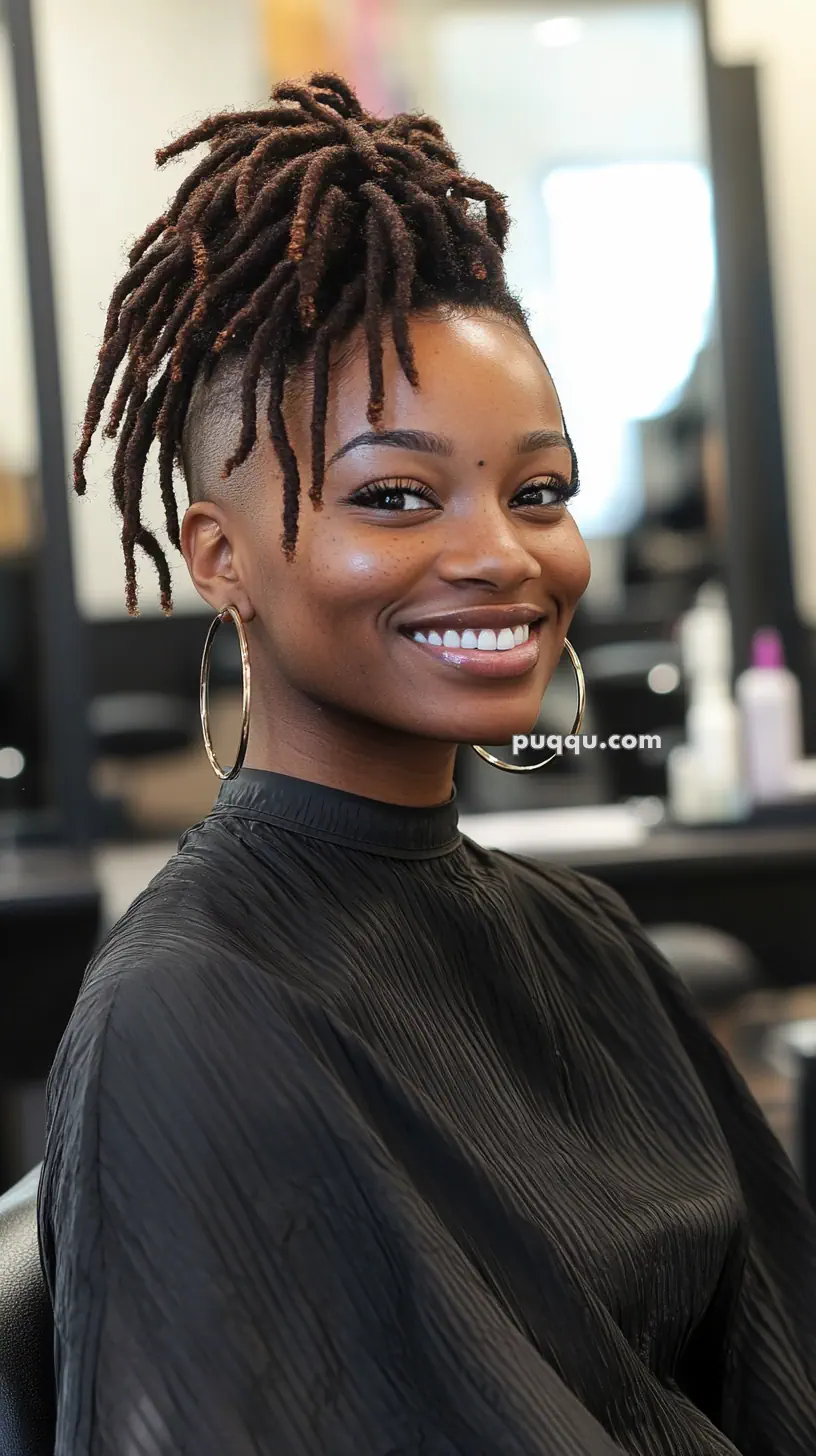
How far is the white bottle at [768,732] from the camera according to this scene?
2.43 m

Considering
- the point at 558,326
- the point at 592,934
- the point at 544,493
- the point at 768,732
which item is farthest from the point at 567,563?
the point at 558,326

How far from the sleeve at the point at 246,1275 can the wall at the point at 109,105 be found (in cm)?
199

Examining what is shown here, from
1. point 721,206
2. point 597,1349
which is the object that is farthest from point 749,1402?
point 721,206

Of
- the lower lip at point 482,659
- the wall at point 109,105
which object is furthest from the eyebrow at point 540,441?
the wall at point 109,105

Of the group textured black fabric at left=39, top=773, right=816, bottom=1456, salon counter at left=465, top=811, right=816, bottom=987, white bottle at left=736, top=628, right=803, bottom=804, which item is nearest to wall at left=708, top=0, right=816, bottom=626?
white bottle at left=736, top=628, right=803, bottom=804

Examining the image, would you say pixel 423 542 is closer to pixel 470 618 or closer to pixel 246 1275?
pixel 470 618

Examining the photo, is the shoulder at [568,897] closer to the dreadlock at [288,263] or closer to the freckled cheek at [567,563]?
the freckled cheek at [567,563]

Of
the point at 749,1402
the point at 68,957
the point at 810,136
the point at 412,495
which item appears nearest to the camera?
the point at 412,495

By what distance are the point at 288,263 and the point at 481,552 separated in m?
0.18

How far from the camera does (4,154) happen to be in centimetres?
271

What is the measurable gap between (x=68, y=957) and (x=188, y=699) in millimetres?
A: 715

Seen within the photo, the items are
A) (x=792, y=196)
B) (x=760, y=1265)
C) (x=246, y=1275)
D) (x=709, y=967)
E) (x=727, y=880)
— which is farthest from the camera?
(x=792, y=196)

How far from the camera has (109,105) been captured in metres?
2.68

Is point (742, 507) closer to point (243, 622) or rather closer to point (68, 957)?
point (68, 957)
